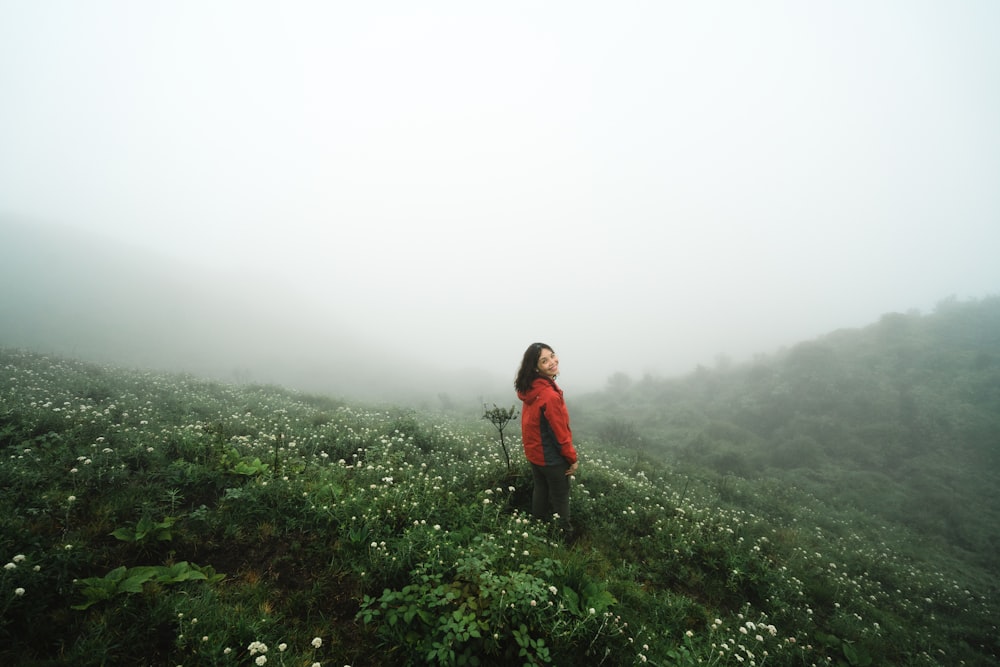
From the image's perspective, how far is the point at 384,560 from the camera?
4703mm

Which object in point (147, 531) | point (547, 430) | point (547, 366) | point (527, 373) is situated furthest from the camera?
point (547, 366)

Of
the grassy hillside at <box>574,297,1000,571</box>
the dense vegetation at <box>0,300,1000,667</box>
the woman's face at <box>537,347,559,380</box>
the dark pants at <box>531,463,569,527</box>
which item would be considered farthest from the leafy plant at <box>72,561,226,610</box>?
the grassy hillside at <box>574,297,1000,571</box>

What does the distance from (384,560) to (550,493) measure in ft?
10.1

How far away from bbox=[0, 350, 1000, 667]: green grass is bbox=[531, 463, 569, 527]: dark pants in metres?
0.35

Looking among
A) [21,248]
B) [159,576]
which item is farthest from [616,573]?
[21,248]

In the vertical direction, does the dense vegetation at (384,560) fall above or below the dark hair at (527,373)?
below

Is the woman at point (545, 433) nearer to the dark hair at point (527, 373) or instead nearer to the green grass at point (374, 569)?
the dark hair at point (527, 373)

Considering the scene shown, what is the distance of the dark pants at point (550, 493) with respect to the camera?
6.36 metres

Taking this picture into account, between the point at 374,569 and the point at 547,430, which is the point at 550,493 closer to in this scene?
the point at 547,430

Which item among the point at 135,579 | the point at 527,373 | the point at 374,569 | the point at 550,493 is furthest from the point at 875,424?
the point at 135,579

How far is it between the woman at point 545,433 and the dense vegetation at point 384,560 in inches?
22.1

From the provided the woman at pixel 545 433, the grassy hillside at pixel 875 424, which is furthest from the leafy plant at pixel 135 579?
the grassy hillside at pixel 875 424

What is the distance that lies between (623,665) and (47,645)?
5.35 m

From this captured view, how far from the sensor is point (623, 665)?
13.3ft
